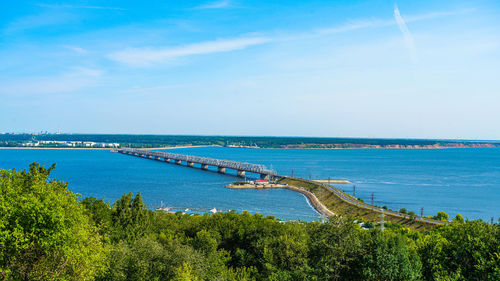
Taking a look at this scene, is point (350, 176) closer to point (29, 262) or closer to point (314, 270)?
point (314, 270)

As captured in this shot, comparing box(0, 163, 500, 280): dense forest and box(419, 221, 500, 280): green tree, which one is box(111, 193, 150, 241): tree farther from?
box(419, 221, 500, 280): green tree

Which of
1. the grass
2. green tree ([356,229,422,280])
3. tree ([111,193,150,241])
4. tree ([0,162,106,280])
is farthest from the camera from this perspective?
the grass

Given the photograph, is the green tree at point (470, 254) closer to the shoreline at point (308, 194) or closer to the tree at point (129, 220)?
the tree at point (129, 220)

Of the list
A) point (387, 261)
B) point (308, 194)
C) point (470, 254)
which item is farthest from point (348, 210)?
point (387, 261)

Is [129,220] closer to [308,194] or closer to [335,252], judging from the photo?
[335,252]

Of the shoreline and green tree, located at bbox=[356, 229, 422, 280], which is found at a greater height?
green tree, located at bbox=[356, 229, 422, 280]

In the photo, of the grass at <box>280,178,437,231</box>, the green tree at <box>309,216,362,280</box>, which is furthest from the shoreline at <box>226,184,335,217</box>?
the green tree at <box>309,216,362,280</box>

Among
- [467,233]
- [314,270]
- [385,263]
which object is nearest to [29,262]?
[314,270]
